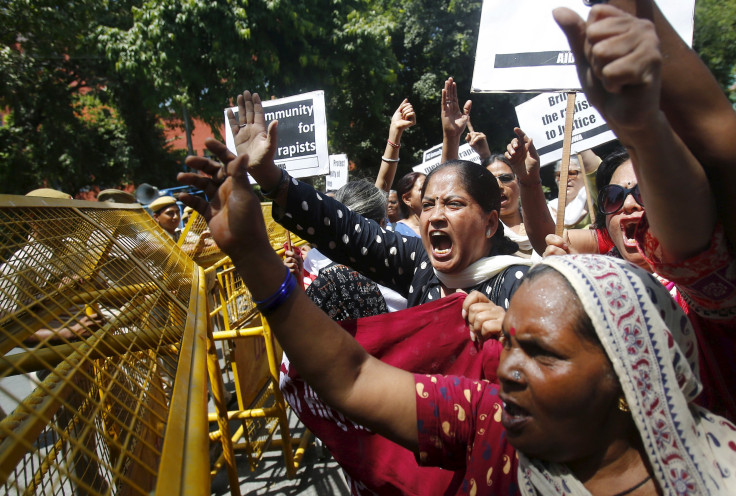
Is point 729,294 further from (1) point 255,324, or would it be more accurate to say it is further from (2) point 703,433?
(1) point 255,324

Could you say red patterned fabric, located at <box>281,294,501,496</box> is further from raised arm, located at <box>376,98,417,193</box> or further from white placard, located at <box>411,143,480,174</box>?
white placard, located at <box>411,143,480,174</box>

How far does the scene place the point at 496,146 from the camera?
1780 cm

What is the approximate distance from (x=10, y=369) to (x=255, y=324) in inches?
135

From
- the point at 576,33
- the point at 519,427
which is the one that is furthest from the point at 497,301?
the point at 576,33

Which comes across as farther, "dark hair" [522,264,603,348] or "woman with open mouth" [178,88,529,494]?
"woman with open mouth" [178,88,529,494]

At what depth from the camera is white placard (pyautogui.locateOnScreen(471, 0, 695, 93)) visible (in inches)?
Answer: 86.1

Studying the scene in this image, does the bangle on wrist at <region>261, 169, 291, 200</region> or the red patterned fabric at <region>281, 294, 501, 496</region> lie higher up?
the bangle on wrist at <region>261, 169, 291, 200</region>

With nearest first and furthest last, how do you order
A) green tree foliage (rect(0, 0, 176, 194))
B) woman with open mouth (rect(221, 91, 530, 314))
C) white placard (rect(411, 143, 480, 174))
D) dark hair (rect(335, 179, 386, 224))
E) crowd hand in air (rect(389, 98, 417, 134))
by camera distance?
woman with open mouth (rect(221, 91, 530, 314)) < dark hair (rect(335, 179, 386, 224)) < crowd hand in air (rect(389, 98, 417, 134)) < white placard (rect(411, 143, 480, 174)) < green tree foliage (rect(0, 0, 176, 194))

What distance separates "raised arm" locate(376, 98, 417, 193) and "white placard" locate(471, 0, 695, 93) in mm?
967

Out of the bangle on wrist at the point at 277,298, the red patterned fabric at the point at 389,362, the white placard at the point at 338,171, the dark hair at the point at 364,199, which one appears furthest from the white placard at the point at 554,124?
the white placard at the point at 338,171

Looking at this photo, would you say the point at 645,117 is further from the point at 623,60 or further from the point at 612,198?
the point at 612,198

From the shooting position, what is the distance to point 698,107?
0.84 meters

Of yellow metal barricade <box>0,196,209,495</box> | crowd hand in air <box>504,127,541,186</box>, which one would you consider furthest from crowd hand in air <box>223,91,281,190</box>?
crowd hand in air <box>504,127,541,186</box>

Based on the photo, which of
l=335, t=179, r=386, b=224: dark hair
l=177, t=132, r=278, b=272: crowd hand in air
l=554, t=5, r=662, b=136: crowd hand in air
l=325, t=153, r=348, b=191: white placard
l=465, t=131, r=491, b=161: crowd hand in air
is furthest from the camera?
l=325, t=153, r=348, b=191: white placard
